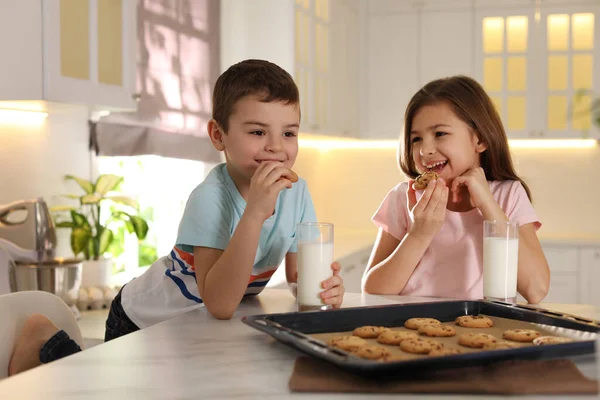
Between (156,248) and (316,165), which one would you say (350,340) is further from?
(316,165)

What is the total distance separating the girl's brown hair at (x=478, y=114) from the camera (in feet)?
6.28

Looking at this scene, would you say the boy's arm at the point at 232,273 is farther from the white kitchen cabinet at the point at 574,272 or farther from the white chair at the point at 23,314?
the white kitchen cabinet at the point at 574,272

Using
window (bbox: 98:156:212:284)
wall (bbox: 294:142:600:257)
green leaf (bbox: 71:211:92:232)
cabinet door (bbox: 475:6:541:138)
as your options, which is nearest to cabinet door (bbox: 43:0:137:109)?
green leaf (bbox: 71:211:92:232)

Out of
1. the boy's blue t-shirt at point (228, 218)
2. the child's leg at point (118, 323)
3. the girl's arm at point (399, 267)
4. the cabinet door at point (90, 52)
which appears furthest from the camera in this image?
the cabinet door at point (90, 52)

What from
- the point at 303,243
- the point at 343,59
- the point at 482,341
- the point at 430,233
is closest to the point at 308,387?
the point at 482,341

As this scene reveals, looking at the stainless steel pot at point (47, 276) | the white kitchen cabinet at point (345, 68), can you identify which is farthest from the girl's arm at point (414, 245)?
the white kitchen cabinet at point (345, 68)

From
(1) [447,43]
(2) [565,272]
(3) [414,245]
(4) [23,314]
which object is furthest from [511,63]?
(4) [23,314]

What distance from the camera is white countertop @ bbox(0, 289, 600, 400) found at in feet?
2.56

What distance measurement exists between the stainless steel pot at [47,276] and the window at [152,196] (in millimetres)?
755

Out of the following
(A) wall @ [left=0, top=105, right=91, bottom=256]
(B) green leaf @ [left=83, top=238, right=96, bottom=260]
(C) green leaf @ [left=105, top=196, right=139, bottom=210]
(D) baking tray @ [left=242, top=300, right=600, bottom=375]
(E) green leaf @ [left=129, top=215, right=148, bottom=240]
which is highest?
(A) wall @ [left=0, top=105, right=91, bottom=256]

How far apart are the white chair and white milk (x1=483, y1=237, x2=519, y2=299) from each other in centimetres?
81

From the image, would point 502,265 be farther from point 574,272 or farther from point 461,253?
point 574,272

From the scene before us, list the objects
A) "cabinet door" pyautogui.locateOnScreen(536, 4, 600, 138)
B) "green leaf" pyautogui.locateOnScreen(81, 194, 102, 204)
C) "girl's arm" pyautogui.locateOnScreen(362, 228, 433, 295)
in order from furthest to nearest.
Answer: "cabinet door" pyautogui.locateOnScreen(536, 4, 600, 138)
"green leaf" pyautogui.locateOnScreen(81, 194, 102, 204)
"girl's arm" pyautogui.locateOnScreen(362, 228, 433, 295)

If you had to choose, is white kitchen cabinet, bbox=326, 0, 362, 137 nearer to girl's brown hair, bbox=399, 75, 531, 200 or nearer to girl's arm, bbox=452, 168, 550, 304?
girl's brown hair, bbox=399, 75, 531, 200
